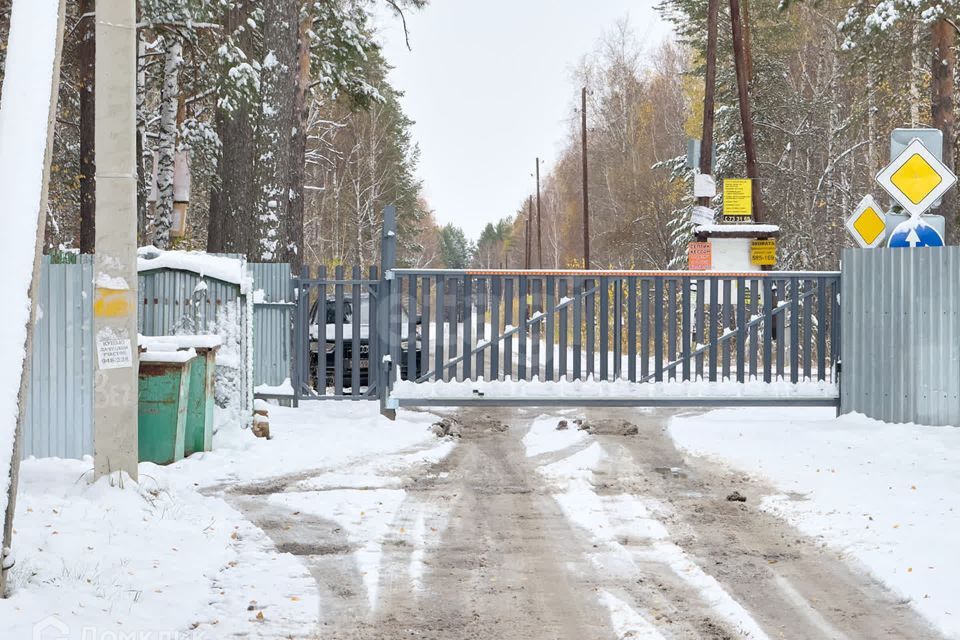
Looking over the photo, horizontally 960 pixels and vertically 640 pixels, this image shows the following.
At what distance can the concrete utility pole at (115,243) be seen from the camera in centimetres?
728

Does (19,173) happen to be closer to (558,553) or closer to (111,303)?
(111,303)

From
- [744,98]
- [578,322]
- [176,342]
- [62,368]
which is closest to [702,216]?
[744,98]

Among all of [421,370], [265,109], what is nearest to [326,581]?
[421,370]

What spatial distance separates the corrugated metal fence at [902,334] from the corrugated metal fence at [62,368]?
343 inches

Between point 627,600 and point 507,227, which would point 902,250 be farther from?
point 507,227

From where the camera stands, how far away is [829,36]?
3812 cm

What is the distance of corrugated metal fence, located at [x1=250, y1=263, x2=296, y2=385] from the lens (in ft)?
47.2

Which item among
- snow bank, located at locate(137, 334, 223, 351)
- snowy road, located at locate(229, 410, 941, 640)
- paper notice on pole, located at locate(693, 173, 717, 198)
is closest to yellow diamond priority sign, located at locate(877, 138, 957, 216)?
snowy road, located at locate(229, 410, 941, 640)

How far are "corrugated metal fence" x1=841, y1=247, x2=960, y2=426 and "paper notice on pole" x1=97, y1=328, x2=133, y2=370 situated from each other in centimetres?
865

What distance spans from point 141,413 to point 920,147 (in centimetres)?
823

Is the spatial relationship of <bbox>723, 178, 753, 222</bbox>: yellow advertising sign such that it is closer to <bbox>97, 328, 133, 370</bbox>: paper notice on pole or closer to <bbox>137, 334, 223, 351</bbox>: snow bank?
<bbox>137, 334, 223, 351</bbox>: snow bank

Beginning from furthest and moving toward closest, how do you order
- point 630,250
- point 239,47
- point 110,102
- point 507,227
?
point 507,227 → point 630,250 → point 239,47 → point 110,102

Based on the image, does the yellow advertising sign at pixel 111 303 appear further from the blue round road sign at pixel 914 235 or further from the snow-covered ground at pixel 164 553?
the blue round road sign at pixel 914 235

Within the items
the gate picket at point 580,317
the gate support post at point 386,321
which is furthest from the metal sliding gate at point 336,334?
the gate picket at point 580,317
